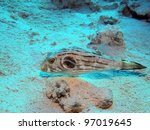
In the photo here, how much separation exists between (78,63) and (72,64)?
0.03 meters

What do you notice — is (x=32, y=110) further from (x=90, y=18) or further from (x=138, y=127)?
(x=90, y=18)

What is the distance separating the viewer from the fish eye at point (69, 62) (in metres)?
1.37

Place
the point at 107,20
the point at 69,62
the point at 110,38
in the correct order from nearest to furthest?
the point at 69,62 < the point at 110,38 < the point at 107,20

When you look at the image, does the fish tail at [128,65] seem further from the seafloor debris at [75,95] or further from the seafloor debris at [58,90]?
the seafloor debris at [58,90]

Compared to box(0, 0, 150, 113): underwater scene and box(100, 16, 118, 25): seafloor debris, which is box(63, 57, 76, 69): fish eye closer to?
box(0, 0, 150, 113): underwater scene

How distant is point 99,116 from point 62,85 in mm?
230

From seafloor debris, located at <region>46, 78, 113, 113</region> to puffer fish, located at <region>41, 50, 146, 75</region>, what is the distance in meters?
0.07

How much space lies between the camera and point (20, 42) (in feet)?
5.69

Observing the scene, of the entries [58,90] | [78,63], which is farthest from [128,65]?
[58,90]

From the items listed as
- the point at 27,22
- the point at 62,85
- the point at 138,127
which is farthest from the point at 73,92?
the point at 27,22

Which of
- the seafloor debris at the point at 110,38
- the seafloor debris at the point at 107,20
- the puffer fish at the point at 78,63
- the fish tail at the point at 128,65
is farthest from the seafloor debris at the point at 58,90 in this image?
the seafloor debris at the point at 107,20

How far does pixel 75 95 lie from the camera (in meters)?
1.29

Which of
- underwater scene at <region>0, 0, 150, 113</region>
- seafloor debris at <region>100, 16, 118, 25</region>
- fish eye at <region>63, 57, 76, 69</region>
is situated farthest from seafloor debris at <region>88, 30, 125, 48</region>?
fish eye at <region>63, 57, 76, 69</region>

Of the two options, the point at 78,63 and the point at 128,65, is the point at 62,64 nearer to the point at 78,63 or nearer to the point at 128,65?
the point at 78,63
